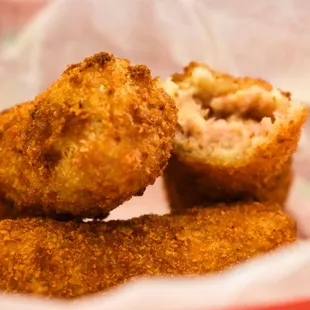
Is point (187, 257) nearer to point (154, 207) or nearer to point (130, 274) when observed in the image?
point (130, 274)

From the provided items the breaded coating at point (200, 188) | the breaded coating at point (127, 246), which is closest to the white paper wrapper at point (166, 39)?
the breaded coating at point (200, 188)

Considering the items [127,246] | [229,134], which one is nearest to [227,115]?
[229,134]

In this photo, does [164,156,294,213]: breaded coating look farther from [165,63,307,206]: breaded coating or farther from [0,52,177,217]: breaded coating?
[0,52,177,217]: breaded coating

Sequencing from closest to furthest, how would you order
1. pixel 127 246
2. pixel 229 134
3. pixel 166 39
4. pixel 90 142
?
pixel 90 142
pixel 127 246
pixel 229 134
pixel 166 39

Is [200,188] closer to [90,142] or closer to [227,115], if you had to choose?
[227,115]

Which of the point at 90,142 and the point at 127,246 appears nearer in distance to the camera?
the point at 90,142

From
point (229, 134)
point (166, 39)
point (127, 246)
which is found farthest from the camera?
point (166, 39)

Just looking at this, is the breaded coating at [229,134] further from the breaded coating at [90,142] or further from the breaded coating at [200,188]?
the breaded coating at [90,142]

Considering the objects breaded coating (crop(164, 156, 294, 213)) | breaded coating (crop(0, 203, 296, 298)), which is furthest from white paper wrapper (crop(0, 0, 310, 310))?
breaded coating (crop(0, 203, 296, 298))
